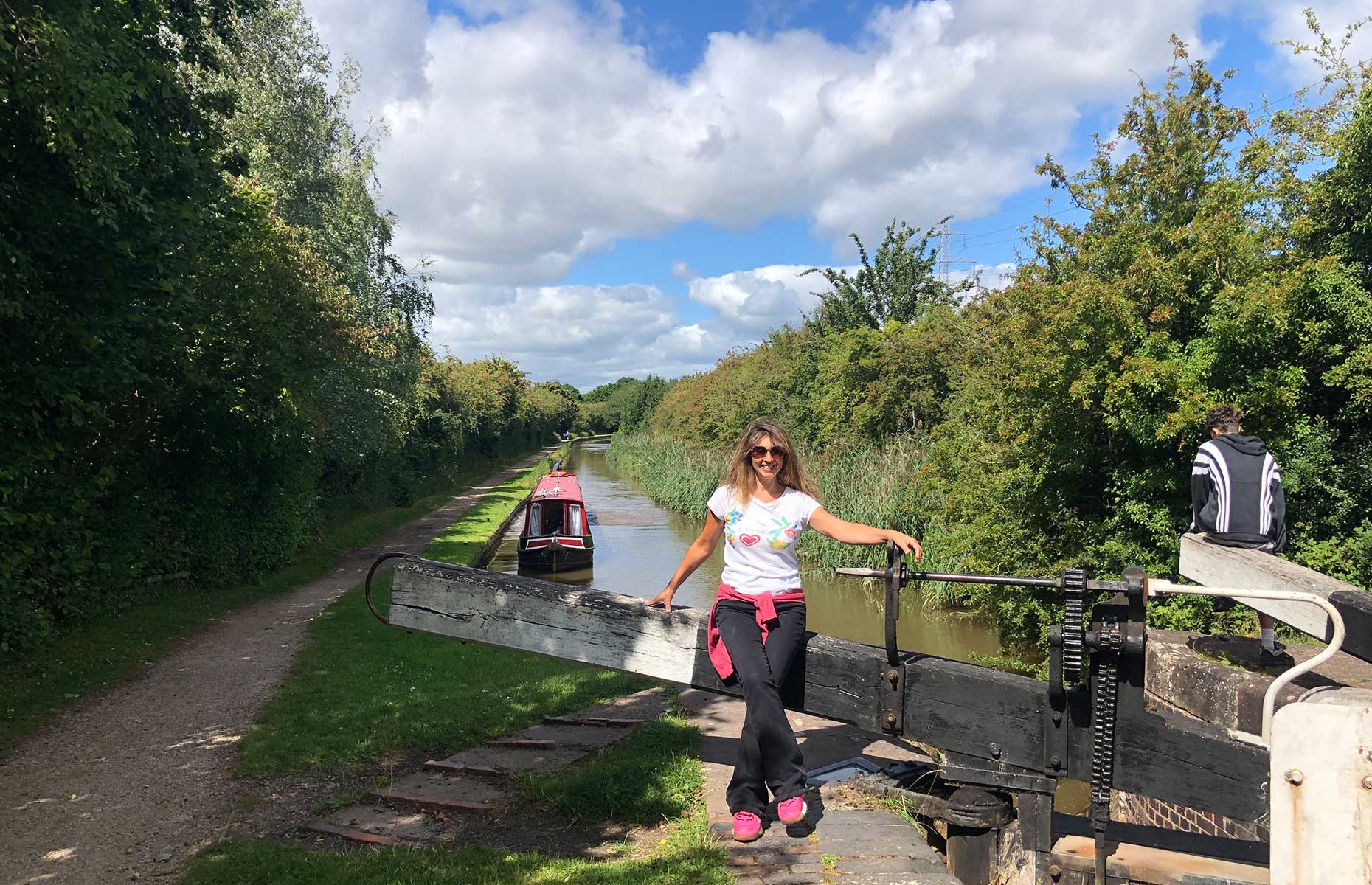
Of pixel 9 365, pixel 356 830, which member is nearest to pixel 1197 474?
pixel 356 830

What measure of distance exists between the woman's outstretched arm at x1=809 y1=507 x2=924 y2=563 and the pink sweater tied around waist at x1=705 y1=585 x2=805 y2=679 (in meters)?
0.27

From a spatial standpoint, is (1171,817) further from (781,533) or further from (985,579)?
(985,579)

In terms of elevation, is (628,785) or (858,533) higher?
(858,533)

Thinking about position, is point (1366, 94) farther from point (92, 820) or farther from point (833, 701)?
point (92, 820)

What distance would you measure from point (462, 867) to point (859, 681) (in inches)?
81.6

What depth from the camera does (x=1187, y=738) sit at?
8.36ft

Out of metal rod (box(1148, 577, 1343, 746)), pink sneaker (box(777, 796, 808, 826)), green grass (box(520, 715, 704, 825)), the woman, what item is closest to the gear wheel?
metal rod (box(1148, 577, 1343, 746))

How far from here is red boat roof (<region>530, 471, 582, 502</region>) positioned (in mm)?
20000

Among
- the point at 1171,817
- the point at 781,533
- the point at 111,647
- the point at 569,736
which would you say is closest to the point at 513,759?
the point at 569,736

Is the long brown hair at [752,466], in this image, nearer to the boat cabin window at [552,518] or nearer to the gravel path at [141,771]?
the gravel path at [141,771]

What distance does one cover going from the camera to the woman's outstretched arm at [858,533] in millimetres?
2944

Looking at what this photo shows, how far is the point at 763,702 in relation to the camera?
3209 millimetres

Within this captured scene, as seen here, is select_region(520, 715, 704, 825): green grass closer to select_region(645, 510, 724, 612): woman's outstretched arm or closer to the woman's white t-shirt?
select_region(645, 510, 724, 612): woman's outstretched arm

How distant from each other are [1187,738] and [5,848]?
18.4ft
